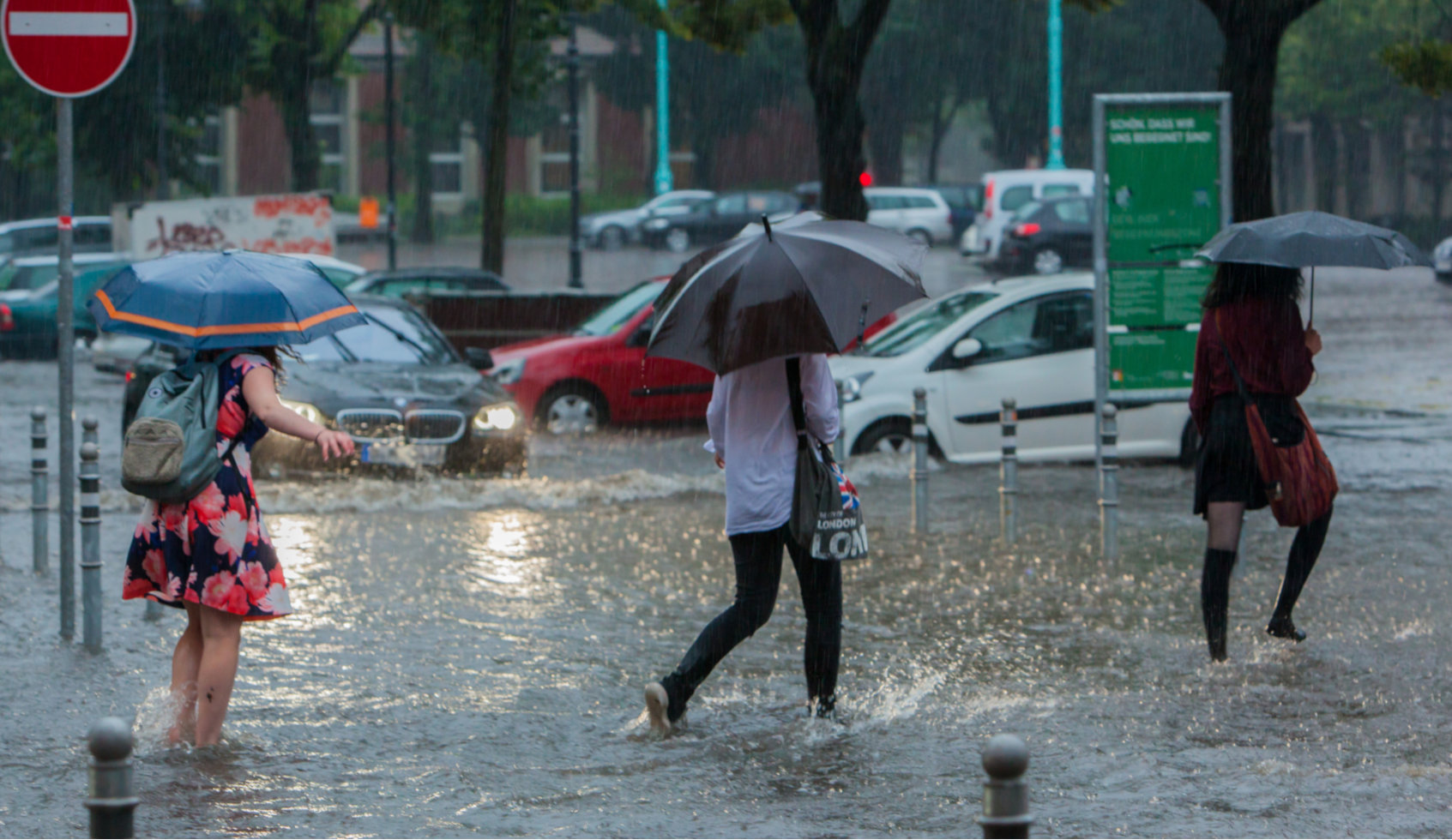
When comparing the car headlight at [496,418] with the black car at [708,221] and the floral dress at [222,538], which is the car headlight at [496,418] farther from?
the black car at [708,221]

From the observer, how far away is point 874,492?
12844 millimetres

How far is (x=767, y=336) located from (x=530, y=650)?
2613 mm

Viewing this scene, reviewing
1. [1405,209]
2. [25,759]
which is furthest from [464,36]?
[1405,209]

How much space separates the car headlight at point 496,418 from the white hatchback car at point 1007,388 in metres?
2.54

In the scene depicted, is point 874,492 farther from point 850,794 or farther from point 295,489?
point 850,794

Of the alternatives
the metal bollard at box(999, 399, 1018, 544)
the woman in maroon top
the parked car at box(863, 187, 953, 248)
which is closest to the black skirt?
the woman in maroon top

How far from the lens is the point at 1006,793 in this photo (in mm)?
3055

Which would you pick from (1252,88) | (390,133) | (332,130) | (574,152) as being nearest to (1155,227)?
(1252,88)

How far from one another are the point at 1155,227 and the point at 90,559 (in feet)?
22.4

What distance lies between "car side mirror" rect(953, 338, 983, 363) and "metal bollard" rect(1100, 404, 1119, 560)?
12.1 ft

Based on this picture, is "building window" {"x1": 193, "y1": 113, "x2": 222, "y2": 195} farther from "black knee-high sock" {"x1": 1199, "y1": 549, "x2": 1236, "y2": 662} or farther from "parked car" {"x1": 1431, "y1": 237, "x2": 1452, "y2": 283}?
"black knee-high sock" {"x1": 1199, "y1": 549, "x2": 1236, "y2": 662}

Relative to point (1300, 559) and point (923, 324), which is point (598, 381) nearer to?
point (923, 324)

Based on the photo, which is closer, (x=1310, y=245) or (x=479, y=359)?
(x=1310, y=245)

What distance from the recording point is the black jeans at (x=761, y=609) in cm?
598
